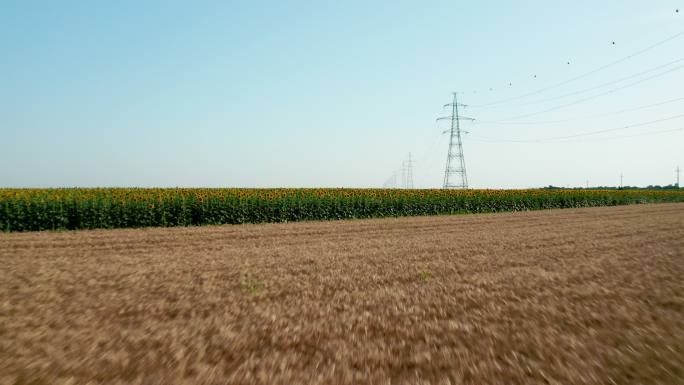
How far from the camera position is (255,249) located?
13992mm

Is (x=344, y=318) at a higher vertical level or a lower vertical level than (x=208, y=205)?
lower

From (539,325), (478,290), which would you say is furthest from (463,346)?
(478,290)

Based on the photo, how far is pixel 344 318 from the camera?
246 inches

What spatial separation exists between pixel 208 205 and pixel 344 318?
63.1 feet

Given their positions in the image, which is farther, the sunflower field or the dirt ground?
the sunflower field

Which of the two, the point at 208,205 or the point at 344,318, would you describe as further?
the point at 208,205

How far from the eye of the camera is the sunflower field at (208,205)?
20845mm

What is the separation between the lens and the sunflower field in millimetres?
20845

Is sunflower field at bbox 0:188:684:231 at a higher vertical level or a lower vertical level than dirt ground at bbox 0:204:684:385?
higher

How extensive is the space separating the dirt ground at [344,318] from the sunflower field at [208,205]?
9.70 meters

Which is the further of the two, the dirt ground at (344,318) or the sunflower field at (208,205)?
the sunflower field at (208,205)

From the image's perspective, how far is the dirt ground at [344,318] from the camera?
449 centimetres

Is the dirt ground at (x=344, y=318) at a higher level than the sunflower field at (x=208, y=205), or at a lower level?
lower

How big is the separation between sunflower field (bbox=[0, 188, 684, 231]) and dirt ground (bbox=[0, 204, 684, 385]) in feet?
31.8
